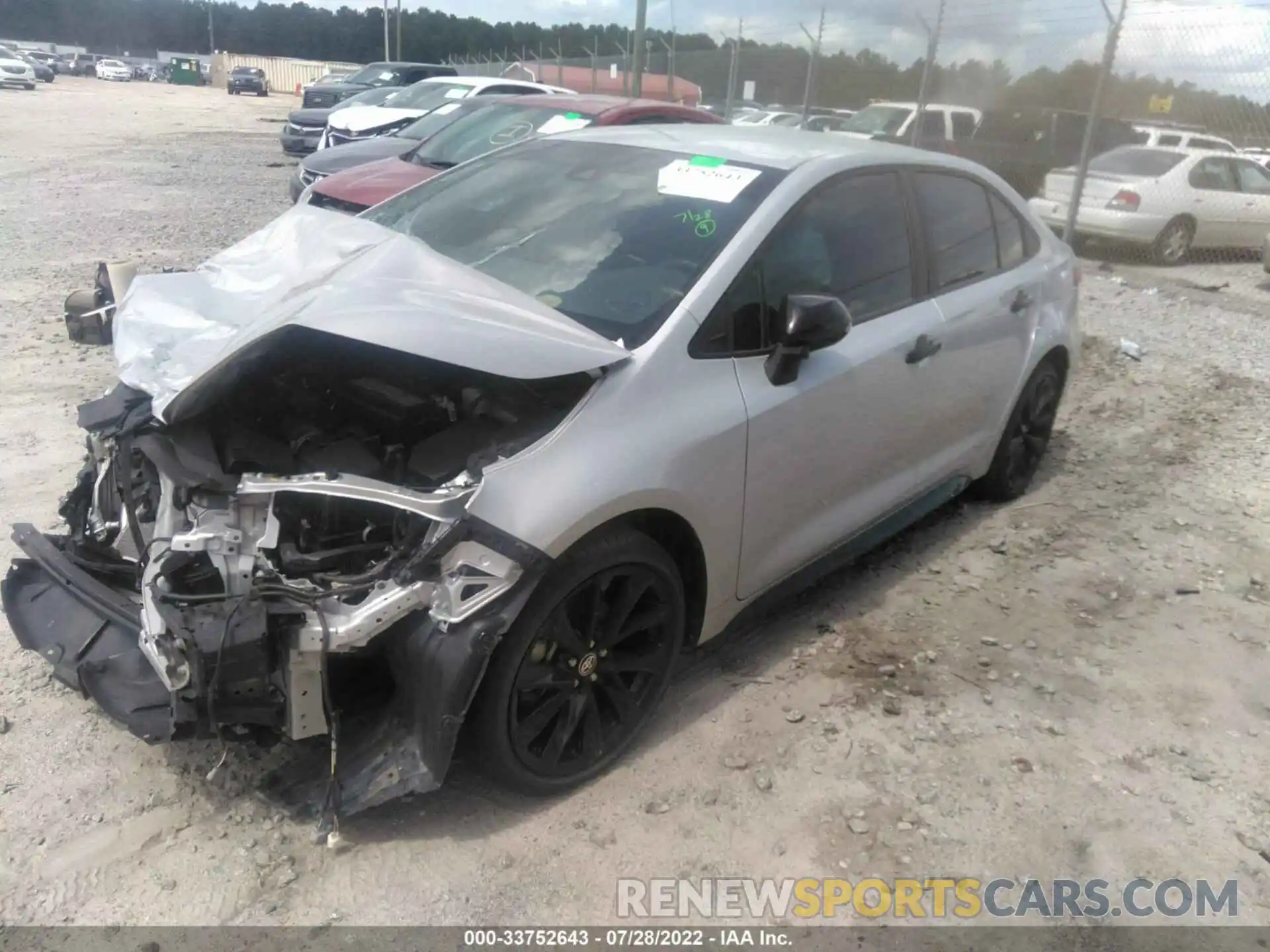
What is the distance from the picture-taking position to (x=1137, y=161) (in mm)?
11773

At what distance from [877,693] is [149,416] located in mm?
2498

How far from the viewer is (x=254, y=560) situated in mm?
2436

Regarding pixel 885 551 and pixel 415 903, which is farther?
pixel 885 551

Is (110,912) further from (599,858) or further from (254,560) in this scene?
(599,858)

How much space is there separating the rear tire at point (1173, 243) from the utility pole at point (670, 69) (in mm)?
10364

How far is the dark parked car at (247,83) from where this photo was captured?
51.4 meters

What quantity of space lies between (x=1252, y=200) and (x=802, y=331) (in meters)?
12.3

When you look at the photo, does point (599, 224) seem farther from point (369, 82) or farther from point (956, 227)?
point (369, 82)

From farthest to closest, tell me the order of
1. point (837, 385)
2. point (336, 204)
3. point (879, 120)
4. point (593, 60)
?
point (593, 60)
point (879, 120)
point (336, 204)
point (837, 385)

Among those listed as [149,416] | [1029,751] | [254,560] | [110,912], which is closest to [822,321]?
[1029,751]

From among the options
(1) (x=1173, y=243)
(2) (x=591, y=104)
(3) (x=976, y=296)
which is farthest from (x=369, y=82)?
(3) (x=976, y=296)

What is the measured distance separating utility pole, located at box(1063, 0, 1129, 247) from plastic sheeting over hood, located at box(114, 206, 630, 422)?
8406 mm

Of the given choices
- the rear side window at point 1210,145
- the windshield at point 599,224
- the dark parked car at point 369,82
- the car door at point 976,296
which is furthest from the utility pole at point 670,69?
the windshield at point 599,224

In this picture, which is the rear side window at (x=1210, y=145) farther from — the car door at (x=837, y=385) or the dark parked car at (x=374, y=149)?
the car door at (x=837, y=385)
